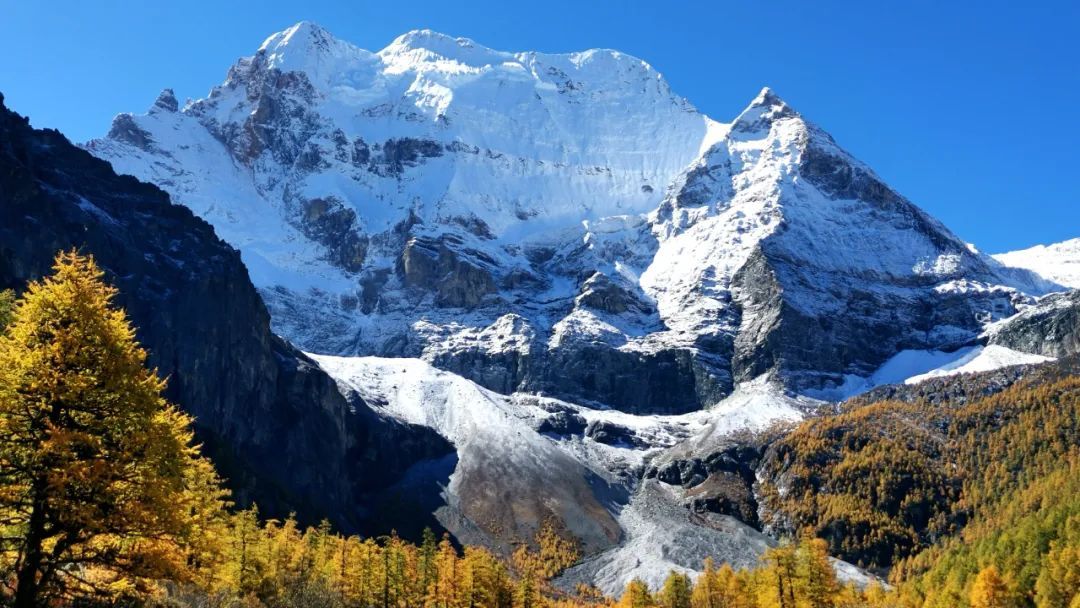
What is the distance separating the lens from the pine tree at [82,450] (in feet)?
76.3

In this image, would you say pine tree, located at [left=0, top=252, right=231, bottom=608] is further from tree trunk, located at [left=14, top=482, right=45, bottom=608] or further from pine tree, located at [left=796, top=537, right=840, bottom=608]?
pine tree, located at [left=796, top=537, right=840, bottom=608]

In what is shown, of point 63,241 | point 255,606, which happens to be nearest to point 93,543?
point 255,606

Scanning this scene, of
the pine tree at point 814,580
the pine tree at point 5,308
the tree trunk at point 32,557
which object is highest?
the pine tree at point 5,308

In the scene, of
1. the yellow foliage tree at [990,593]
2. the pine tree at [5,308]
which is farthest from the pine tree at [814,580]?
the pine tree at [5,308]

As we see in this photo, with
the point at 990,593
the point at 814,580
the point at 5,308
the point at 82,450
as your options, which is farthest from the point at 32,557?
the point at 990,593

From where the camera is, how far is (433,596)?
281 feet

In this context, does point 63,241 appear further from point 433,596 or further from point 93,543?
point 93,543

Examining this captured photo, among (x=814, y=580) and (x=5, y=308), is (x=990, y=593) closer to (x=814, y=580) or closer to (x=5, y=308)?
(x=814, y=580)

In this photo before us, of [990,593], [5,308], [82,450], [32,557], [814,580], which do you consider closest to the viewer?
[32,557]

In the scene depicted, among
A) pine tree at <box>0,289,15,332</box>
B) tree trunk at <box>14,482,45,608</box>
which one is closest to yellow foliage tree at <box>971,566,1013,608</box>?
pine tree at <box>0,289,15,332</box>

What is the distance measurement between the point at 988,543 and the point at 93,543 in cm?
15510

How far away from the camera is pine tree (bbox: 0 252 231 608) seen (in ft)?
76.3

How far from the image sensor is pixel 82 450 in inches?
945

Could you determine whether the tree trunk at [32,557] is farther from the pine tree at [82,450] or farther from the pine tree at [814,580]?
the pine tree at [814,580]
